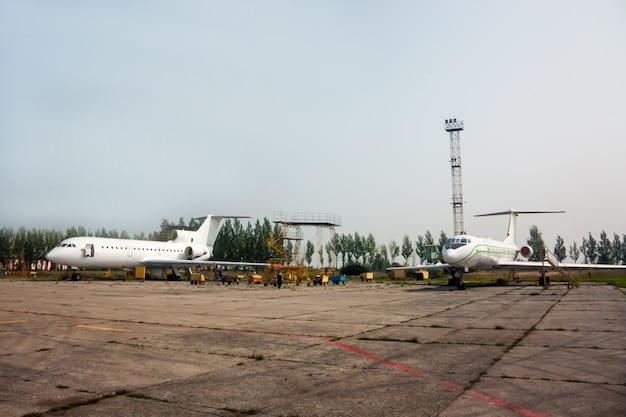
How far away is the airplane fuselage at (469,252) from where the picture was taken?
3020 cm

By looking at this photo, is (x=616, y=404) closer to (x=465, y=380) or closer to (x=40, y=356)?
(x=465, y=380)

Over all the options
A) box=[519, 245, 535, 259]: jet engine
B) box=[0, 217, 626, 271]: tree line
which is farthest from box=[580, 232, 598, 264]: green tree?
box=[519, 245, 535, 259]: jet engine

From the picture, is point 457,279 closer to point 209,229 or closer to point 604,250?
point 209,229

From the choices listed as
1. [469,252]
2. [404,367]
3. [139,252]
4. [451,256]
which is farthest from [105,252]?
[404,367]

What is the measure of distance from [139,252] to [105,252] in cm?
483

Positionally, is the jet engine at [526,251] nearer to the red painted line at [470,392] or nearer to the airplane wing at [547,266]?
the airplane wing at [547,266]

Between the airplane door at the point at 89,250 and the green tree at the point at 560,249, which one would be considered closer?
the airplane door at the point at 89,250

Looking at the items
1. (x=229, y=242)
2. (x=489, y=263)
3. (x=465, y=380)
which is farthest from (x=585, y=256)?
(x=465, y=380)

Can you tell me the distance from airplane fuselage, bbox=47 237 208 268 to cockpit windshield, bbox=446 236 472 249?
35.2 m

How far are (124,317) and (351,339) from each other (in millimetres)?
7701

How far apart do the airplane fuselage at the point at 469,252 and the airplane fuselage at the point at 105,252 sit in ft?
115

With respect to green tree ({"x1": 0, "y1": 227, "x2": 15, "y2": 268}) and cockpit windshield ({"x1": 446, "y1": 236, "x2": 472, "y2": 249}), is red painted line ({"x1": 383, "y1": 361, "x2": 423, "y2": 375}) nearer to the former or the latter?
cockpit windshield ({"x1": 446, "y1": 236, "x2": 472, "y2": 249})

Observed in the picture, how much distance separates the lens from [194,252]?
59.6 m

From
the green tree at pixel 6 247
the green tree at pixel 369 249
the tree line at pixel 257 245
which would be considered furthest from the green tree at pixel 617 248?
the green tree at pixel 6 247
